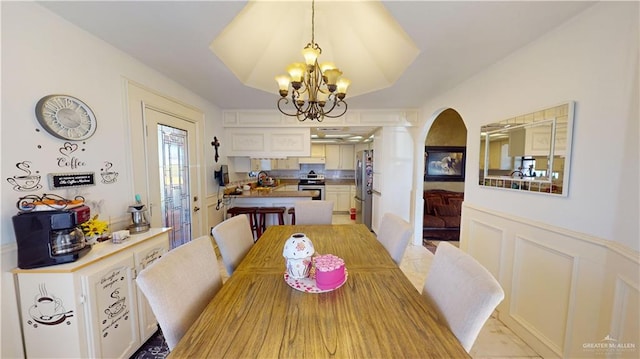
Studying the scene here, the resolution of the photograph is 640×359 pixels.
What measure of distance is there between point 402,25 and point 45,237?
2.50 metres

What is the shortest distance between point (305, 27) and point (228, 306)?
2477 mm

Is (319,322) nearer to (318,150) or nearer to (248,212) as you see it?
(248,212)

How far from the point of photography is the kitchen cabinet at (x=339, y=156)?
6688 millimetres

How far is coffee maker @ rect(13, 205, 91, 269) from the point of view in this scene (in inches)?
46.1

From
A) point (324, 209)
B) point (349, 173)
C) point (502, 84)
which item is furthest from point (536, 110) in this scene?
point (349, 173)

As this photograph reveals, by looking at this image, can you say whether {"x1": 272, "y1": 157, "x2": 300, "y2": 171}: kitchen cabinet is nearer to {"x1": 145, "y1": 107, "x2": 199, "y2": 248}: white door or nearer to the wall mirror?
{"x1": 145, "y1": 107, "x2": 199, "y2": 248}: white door

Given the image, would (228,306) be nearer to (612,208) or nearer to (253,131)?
(612,208)

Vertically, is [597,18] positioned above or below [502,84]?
above

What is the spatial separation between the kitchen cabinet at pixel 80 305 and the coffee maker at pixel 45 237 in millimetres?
48

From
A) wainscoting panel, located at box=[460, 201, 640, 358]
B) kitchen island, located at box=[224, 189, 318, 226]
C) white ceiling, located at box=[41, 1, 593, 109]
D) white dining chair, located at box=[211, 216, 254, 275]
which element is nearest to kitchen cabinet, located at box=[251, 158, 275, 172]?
kitchen island, located at box=[224, 189, 318, 226]

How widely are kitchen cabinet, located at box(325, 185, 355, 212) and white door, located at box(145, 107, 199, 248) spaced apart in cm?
379

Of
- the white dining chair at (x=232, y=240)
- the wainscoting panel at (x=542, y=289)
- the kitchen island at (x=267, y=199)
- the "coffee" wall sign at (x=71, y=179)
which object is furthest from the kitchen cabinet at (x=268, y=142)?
the wainscoting panel at (x=542, y=289)

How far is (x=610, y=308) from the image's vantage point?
1.25 meters

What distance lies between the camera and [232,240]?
1638 millimetres
